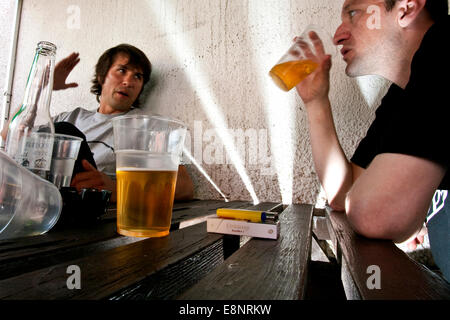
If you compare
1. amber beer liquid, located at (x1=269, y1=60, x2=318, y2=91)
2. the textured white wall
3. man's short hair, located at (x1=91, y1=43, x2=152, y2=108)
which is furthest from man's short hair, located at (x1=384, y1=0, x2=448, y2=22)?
man's short hair, located at (x1=91, y1=43, x2=152, y2=108)

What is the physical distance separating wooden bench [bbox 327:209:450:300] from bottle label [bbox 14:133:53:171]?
1.98 feet

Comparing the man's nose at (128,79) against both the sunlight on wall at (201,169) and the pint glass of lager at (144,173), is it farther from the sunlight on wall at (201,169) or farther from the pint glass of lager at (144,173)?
the pint glass of lager at (144,173)

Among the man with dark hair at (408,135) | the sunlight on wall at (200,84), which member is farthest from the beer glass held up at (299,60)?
the sunlight on wall at (200,84)

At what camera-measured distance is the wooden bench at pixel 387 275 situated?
27 cm

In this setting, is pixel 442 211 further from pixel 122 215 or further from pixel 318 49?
pixel 122 215

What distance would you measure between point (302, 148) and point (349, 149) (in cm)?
22

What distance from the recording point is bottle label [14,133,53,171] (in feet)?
1.85

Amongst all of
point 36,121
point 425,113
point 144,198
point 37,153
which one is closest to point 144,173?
point 144,198

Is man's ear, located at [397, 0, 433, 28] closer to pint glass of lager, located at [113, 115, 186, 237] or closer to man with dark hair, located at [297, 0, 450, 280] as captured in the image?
man with dark hair, located at [297, 0, 450, 280]

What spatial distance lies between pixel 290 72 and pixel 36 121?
786mm

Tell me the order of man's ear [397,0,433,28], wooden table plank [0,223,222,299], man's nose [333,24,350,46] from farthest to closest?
man's nose [333,24,350,46] → man's ear [397,0,433,28] → wooden table plank [0,223,222,299]

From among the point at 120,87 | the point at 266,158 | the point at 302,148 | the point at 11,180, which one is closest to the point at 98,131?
the point at 120,87

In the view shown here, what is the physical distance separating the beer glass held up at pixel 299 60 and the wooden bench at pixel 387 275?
2.09 feet

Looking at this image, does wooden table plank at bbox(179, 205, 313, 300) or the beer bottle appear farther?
the beer bottle
